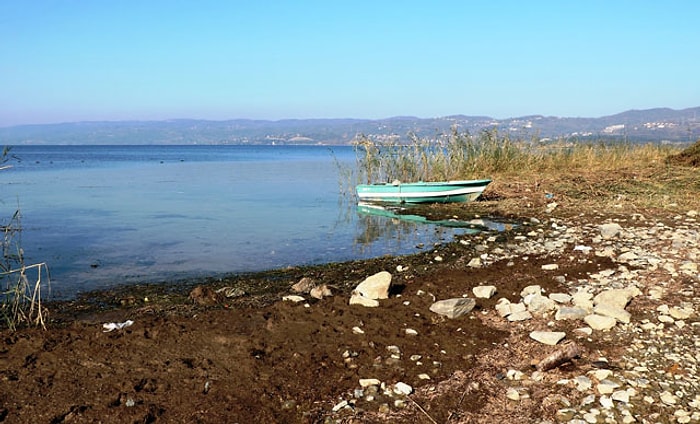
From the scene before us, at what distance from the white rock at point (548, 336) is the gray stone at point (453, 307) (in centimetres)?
106

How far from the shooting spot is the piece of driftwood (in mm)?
5336

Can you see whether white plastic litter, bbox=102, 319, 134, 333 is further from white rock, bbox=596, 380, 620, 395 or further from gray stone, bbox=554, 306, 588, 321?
white rock, bbox=596, 380, 620, 395

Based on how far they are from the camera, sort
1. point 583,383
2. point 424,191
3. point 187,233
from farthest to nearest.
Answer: point 424,191
point 187,233
point 583,383

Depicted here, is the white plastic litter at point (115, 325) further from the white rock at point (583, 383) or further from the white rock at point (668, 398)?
the white rock at point (668, 398)

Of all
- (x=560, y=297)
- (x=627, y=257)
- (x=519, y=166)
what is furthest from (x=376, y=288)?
(x=519, y=166)

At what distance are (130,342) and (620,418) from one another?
4.64 m

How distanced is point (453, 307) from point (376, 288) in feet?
4.06

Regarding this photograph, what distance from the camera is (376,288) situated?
7867mm

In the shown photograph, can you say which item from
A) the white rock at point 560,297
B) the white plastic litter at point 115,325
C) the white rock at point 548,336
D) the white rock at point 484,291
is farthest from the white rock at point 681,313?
the white plastic litter at point 115,325

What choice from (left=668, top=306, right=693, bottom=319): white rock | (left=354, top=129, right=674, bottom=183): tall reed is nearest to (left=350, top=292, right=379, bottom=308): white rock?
(left=668, top=306, right=693, bottom=319): white rock

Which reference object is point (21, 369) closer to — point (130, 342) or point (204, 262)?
point (130, 342)

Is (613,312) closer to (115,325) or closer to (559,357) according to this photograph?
(559,357)

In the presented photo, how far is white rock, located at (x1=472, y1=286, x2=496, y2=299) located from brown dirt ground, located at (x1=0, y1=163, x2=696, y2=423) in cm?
12

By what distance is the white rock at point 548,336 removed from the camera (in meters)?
5.93
